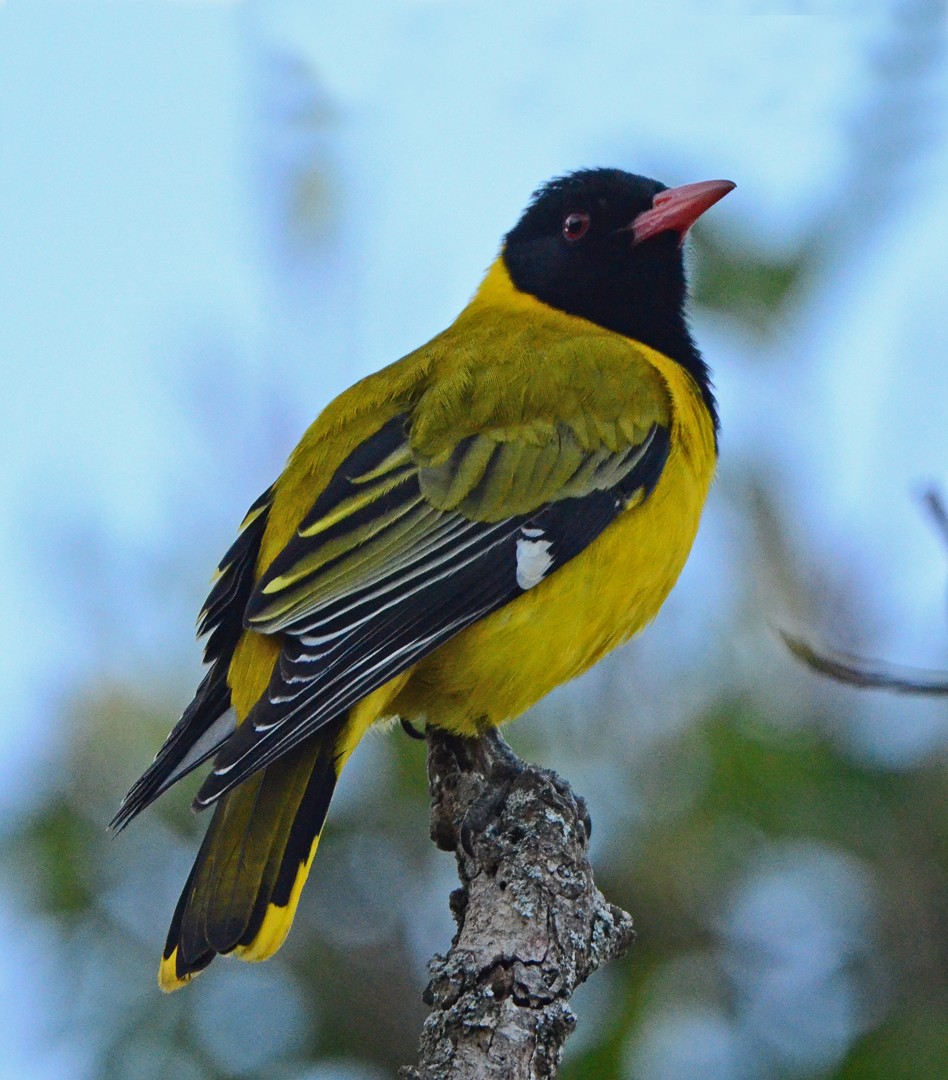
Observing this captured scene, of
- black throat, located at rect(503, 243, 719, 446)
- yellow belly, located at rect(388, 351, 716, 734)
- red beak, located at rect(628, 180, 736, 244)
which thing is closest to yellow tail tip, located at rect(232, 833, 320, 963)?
yellow belly, located at rect(388, 351, 716, 734)

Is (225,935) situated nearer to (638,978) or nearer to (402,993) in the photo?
(402,993)

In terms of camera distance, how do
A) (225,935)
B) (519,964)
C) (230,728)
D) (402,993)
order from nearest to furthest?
(519,964) → (225,935) → (230,728) → (402,993)

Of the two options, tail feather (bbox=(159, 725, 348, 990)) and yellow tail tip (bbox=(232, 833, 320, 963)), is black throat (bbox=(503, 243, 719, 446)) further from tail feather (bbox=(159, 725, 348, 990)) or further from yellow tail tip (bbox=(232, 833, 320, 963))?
yellow tail tip (bbox=(232, 833, 320, 963))

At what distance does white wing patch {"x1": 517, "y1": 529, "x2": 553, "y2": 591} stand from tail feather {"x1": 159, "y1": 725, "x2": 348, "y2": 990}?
1.95 ft

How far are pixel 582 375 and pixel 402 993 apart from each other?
1750mm

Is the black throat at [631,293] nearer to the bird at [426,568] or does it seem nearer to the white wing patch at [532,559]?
the bird at [426,568]

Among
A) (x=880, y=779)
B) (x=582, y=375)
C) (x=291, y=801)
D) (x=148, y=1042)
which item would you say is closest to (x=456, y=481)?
(x=582, y=375)

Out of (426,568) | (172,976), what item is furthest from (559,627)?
(172,976)

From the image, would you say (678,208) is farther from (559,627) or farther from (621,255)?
(559,627)

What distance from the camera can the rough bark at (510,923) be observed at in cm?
287

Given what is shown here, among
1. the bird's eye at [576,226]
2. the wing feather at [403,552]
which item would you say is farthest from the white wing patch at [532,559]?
the bird's eye at [576,226]

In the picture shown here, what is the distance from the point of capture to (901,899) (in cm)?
384

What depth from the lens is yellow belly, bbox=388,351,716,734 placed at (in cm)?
387

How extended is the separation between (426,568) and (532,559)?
0.87ft
